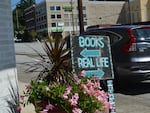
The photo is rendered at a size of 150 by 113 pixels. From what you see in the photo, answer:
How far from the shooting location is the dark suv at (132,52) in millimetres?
10297

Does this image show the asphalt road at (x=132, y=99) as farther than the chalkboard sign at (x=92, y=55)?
Yes

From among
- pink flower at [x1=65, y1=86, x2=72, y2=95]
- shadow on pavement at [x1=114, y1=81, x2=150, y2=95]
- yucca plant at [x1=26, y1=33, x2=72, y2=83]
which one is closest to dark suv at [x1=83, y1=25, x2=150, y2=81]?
shadow on pavement at [x1=114, y1=81, x2=150, y2=95]

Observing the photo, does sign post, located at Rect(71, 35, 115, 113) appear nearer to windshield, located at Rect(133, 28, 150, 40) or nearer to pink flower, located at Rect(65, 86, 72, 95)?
pink flower, located at Rect(65, 86, 72, 95)

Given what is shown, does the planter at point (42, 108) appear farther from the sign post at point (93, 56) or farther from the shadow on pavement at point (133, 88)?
the shadow on pavement at point (133, 88)

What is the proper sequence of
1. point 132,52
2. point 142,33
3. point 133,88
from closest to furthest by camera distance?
1. point 132,52
2. point 142,33
3. point 133,88

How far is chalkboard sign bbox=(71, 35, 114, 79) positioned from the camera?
6.53m

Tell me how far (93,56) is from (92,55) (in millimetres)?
36

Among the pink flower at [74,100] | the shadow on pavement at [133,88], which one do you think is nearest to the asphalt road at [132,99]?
the shadow on pavement at [133,88]

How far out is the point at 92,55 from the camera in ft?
21.7

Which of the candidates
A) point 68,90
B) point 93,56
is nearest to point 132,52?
point 93,56

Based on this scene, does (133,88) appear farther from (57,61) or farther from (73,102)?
(73,102)

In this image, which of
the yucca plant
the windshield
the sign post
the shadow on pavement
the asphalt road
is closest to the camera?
the yucca plant

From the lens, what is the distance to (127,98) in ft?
33.0

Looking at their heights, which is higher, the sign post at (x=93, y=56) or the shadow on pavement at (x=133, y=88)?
the sign post at (x=93, y=56)
